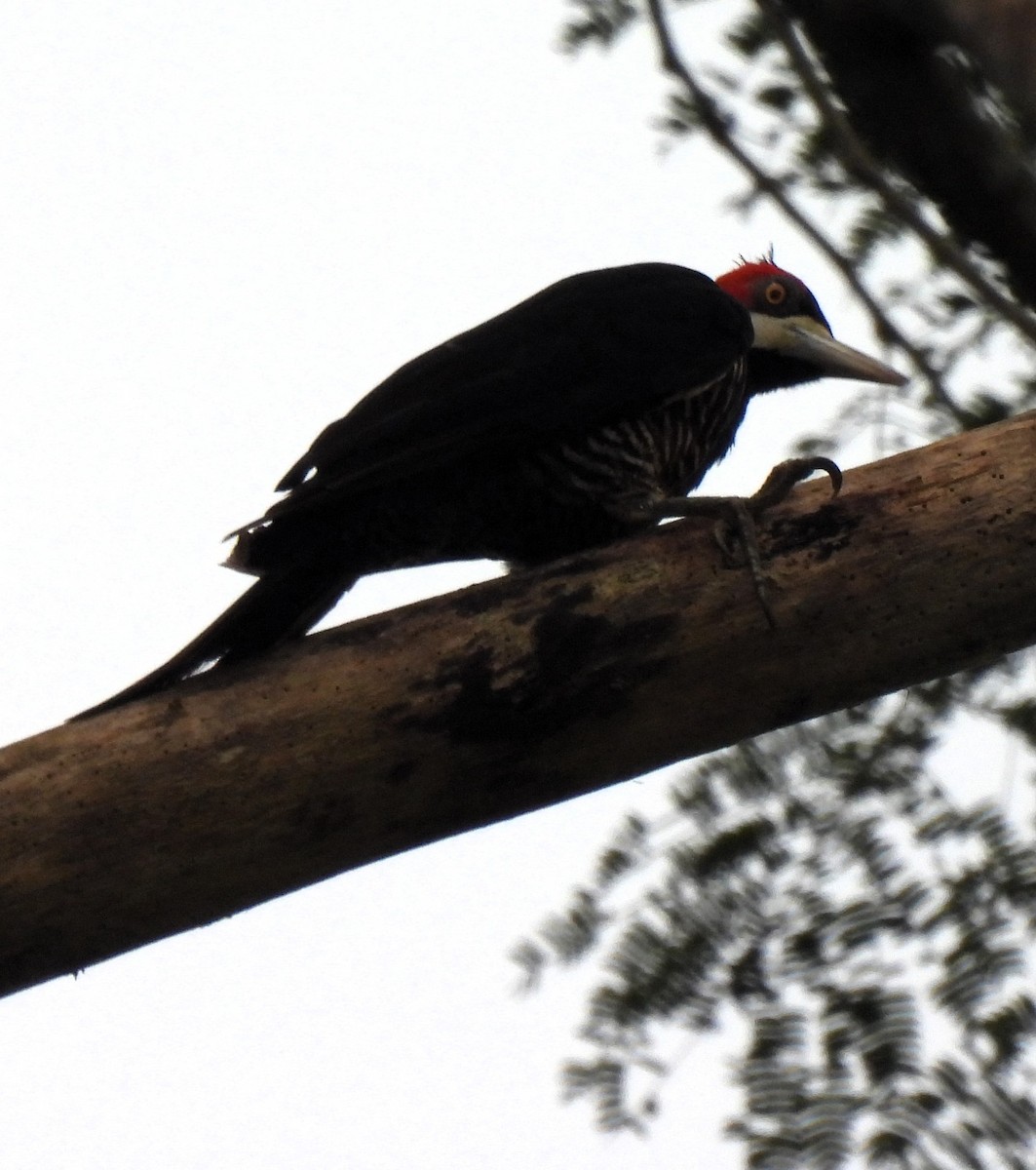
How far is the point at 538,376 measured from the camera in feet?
9.85

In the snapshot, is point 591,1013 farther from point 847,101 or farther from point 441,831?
point 847,101

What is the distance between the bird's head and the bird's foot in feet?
3.13

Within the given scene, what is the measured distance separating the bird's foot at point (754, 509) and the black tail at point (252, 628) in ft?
2.09

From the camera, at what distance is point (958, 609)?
2.38m

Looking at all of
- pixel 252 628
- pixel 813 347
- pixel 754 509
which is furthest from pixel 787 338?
pixel 252 628

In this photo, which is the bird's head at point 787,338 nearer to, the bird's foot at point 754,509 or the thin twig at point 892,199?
the bird's foot at point 754,509

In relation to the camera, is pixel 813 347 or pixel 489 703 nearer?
pixel 489 703

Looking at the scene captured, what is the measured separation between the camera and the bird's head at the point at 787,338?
3.59 m


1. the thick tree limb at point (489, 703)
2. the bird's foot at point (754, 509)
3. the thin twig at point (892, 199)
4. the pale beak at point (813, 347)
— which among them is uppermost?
the pale beak at point (813, 347)

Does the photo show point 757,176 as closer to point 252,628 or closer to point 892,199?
point 892,199

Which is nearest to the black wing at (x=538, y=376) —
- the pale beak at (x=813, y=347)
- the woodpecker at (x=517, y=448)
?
the woodpecker at (x=517, y=448)

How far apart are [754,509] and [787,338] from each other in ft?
4.40

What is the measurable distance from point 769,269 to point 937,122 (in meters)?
2.51

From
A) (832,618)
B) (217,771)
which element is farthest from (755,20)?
(217,771)
